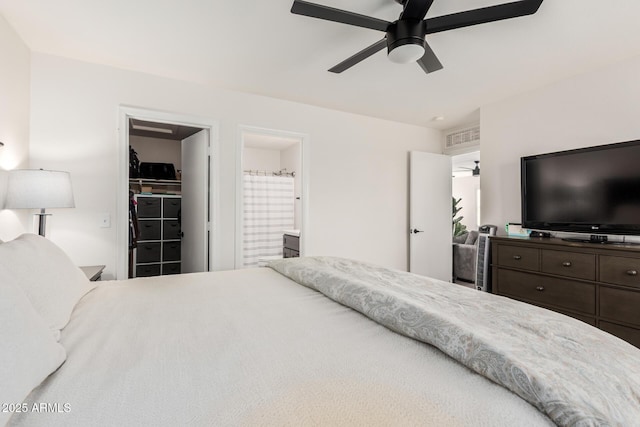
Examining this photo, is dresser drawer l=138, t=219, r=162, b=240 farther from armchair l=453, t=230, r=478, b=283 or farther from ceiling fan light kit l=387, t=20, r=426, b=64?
armchair l=453, t=230, r=478, b=283

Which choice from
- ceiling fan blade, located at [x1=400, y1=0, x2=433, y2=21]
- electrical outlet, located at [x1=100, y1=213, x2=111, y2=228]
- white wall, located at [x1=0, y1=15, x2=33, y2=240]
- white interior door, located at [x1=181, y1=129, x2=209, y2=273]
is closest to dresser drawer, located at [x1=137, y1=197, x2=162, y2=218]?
white interior door, located at [x1=181, y1=129, x2=209, y2=273]

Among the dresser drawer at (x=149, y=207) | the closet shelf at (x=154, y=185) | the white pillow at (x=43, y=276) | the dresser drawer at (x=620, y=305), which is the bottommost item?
the dresser drawer at (x=620, y=305)

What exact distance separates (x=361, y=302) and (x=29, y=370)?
976 mm

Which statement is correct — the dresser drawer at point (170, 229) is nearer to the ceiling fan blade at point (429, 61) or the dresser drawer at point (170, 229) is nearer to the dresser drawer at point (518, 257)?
the ceiling fan blade at point (429, 61)

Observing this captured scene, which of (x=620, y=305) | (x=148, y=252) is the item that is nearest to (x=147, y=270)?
(x=148, y=252)

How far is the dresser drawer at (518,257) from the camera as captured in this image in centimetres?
268

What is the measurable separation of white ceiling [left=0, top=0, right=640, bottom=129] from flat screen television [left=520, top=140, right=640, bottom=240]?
31.3 inches

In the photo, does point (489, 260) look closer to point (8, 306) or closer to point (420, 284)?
point (420, 284)

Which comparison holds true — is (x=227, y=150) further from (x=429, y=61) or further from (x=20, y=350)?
(x=20, y=350)

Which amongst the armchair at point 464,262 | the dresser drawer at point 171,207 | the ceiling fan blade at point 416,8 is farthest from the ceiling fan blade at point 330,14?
the dresser drawer at point 171,207

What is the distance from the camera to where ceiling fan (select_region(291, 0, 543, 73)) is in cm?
156

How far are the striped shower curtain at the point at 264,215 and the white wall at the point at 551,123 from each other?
2977 millimetres

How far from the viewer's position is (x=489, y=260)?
3.11 meters

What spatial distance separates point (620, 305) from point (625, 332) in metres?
0.18
